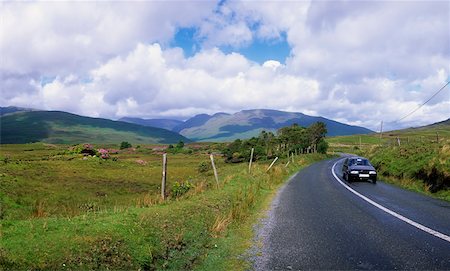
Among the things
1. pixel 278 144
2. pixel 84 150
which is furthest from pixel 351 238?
pixel 278 144

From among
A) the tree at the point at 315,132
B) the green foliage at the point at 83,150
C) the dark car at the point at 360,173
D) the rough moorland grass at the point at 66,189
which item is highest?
the tree at the point at 315,132

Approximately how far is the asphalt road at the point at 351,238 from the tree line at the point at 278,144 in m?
69.1

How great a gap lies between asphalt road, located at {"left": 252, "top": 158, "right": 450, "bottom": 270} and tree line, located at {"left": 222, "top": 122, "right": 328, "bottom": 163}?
69117mm

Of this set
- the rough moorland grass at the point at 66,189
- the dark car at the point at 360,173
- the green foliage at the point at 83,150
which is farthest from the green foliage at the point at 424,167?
the green foliage at the point at 83,150

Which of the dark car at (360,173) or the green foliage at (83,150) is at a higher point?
the dark car at (360,173)

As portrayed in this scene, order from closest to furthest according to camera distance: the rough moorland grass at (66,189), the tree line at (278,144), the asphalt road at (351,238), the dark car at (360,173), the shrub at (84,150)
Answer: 1. the asphalt road at (351,238)
2. the rough moorland grass at (66,189)
3. the dark car at (360,173)
4. the shrub at (84,150)
5. the tree line at (278,144)

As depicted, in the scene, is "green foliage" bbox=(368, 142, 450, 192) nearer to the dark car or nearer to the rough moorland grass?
the dark car

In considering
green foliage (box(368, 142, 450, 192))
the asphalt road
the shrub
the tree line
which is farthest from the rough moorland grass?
the tree line

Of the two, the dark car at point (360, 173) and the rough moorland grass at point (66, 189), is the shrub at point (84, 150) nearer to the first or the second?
the rough moorland grass at point (66, 189)

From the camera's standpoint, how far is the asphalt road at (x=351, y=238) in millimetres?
6508

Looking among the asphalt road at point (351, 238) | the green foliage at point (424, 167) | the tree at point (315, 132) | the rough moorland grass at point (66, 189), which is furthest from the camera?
the tree at point (315, 132)

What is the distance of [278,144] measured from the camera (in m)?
92.0

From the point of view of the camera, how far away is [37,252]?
226 inches

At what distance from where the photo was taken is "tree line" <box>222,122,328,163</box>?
279 feet
